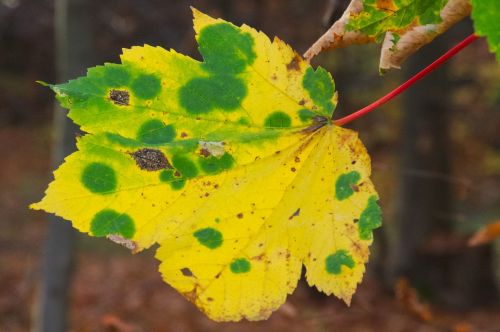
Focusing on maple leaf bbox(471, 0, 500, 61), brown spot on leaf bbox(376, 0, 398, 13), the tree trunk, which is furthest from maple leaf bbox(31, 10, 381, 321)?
the tree trunk

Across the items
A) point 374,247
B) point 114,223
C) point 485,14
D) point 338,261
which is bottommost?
point 374,247

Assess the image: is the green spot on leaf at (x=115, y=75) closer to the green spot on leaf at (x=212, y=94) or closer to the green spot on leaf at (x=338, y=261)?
the green spot on leaf at (x=212, y=94)

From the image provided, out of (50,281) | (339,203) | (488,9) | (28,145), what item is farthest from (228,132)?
(28,145)

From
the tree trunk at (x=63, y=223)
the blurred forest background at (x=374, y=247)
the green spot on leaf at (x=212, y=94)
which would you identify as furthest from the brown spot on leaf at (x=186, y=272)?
the blurred forest background at (x=374, y=247)

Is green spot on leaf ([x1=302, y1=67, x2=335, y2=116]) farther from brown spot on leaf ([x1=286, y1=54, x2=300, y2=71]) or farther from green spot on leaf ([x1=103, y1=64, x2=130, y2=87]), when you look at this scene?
green spot on leaf ([x1=103, y1=64, x2=130, y2=87])

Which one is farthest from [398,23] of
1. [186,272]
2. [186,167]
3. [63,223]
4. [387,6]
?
[63,223]

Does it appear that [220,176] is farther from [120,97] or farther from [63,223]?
[63,223]
